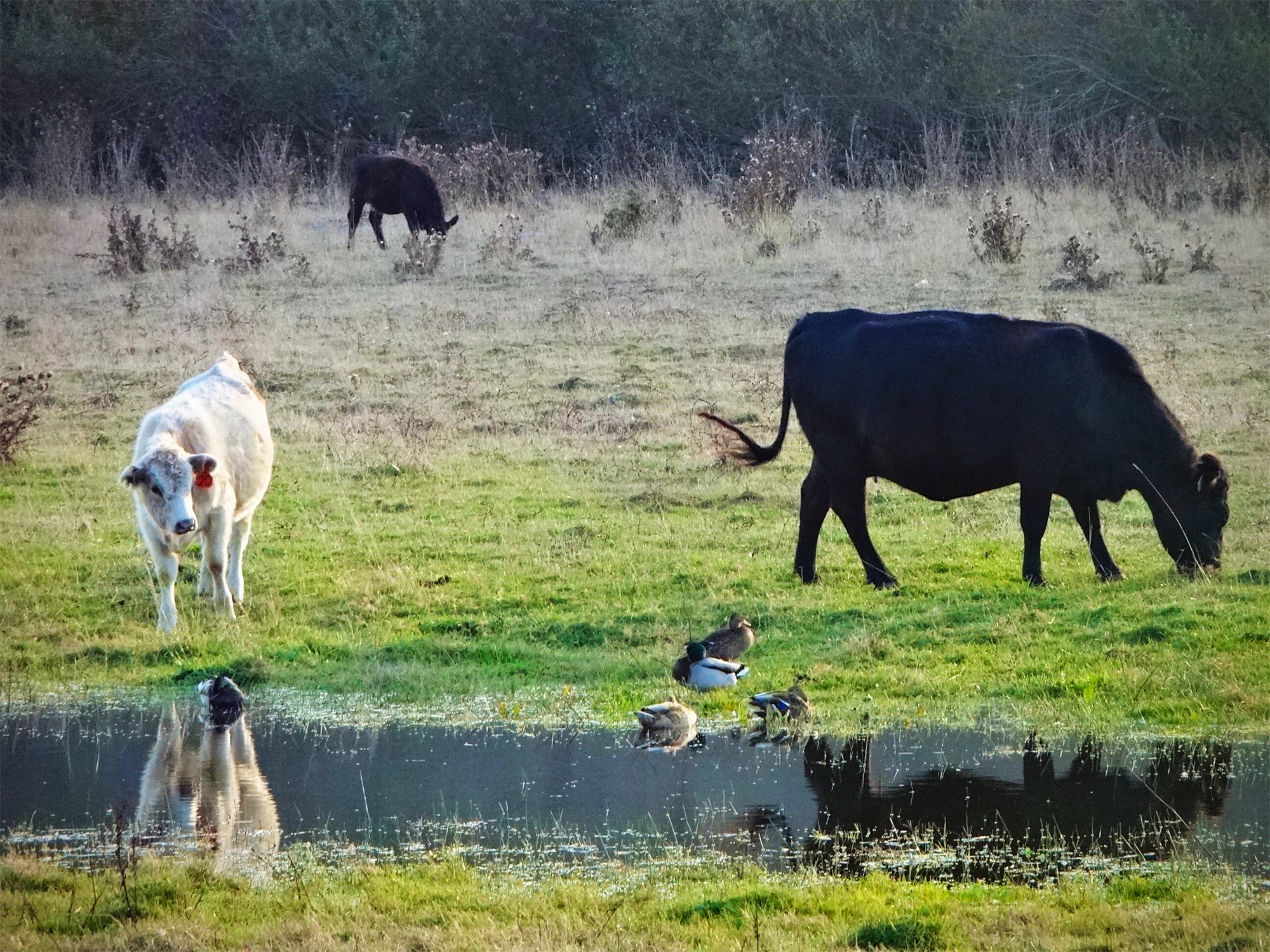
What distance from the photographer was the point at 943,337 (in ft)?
29.8

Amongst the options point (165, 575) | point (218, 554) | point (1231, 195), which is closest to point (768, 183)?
point (1231, 195)

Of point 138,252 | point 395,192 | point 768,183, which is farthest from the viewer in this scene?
point 395,192

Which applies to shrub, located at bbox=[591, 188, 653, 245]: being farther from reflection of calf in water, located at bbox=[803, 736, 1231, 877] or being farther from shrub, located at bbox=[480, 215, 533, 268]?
reflection of calf in water, located at bbox=[803, 736, 1231, 877]

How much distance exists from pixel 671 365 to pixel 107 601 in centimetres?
652

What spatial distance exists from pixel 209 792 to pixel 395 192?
629 inches

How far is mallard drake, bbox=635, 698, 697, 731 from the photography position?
6.60 meters

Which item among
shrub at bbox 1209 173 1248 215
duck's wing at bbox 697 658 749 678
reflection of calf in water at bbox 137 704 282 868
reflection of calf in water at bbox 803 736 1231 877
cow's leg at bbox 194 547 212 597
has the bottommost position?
reflection of calf in water at bbox 137 704 282 868

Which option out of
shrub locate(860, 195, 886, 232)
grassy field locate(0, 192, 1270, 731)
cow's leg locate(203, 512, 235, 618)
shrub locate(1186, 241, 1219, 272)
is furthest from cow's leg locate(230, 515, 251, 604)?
shrub locate(860, 195, 886, 232)

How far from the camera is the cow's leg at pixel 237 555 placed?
29.8 ft

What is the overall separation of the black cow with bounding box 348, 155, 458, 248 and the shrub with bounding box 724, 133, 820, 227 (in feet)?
12.2

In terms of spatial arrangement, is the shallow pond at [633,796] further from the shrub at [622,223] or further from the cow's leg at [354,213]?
the cow's leg at [354,213]

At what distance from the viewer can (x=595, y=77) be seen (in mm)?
30234

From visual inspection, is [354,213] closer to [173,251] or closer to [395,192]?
[395,192]

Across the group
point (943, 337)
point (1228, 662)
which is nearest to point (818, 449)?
point (943, 337)
